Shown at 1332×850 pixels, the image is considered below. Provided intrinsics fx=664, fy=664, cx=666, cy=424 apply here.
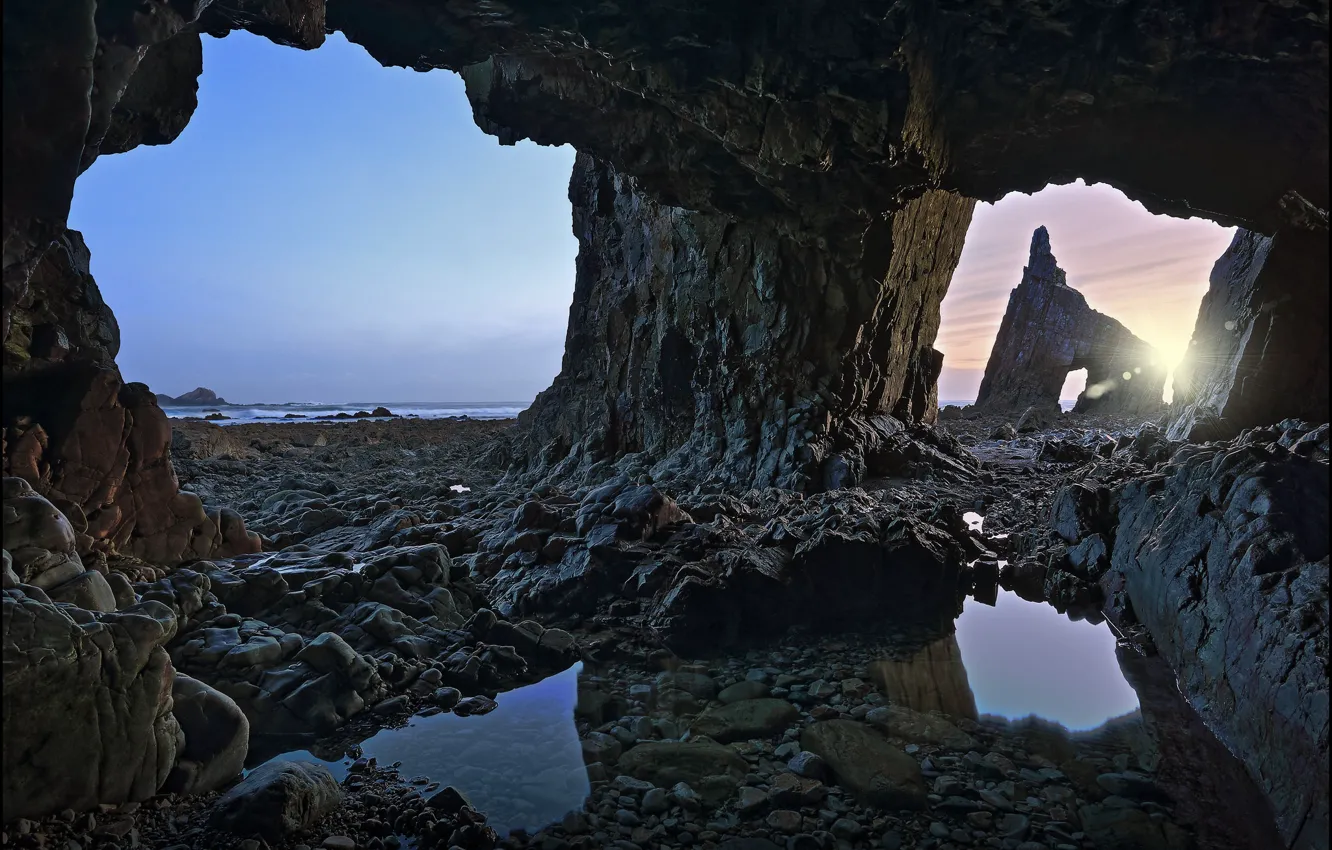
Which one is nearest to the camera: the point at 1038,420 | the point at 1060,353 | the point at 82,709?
the point at 82,709

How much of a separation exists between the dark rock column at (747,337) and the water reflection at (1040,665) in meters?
5.26

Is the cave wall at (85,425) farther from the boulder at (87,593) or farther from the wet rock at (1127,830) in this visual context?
the wet rock at (1127,830)

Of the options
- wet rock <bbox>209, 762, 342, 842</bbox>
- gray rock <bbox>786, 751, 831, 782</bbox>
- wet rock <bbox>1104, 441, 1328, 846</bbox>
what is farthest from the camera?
gray rock <bbox>786, 751, 831, 782</bbox>

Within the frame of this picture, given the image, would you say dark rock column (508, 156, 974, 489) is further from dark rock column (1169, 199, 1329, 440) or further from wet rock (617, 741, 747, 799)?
wet rock (617, 741, 747, 799)

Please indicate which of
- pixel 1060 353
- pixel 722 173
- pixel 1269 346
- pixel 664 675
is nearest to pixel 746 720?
pixel 664 675

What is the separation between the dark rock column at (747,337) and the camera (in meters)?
13.1

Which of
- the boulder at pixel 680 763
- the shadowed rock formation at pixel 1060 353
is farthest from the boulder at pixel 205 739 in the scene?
the shadowed rock formation at pixel 1060 353

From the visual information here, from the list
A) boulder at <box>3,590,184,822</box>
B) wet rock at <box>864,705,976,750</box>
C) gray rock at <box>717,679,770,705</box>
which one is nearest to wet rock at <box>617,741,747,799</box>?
gray rock at <box>717,679,770,705</box>

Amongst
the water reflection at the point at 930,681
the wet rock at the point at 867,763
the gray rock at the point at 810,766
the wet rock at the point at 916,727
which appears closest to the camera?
the wet rock at the point at 867,763

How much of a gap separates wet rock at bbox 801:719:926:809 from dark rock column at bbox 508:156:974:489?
7.64m

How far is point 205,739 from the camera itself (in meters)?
3.88

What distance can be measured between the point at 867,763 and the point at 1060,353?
4173cm

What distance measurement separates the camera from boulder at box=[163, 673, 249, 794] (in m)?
3.67

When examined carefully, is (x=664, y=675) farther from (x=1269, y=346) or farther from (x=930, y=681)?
(x=1269, y=346)
